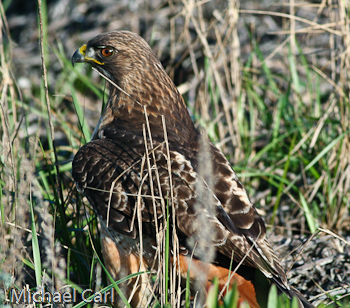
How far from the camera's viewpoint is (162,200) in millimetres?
2486

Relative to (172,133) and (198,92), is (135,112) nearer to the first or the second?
(172,133)

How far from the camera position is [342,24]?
3.94 meters

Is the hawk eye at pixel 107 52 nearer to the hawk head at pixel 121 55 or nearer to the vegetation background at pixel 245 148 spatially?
the hawk head at pixel 121 55

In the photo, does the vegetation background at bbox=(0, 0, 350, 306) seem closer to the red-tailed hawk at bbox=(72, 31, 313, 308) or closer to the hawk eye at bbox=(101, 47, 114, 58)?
the red-tailed hawk at bbox=(72, 31, 313, 308)

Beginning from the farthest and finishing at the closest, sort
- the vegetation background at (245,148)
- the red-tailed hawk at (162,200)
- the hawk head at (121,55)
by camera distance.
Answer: the hawk head at (121,55), the vegetation background at (245,148), the red-tailed hawk at (162,200)

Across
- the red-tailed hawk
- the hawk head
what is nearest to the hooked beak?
the hawk head

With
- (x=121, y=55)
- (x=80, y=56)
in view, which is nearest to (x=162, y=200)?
(x=121, y=55)

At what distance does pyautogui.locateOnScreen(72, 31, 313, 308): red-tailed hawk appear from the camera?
2764 millimetres

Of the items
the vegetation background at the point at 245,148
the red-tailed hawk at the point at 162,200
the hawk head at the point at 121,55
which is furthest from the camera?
the hawk head at the point at 121,55

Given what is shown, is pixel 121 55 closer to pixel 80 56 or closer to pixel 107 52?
pixel 107 52

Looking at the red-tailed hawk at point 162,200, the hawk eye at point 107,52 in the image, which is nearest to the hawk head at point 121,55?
the hawk eye at point 107,52

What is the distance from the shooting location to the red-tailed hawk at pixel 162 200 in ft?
9.07

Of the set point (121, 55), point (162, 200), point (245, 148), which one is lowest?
point (245, 148)

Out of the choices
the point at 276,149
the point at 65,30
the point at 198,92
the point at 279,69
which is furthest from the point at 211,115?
the point at 65,30
